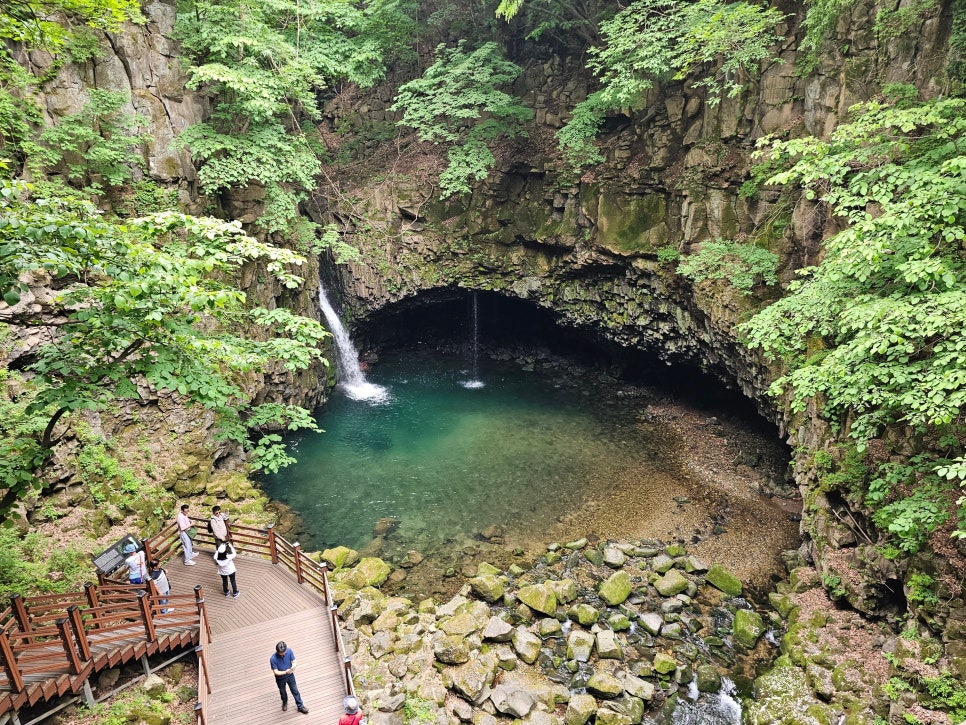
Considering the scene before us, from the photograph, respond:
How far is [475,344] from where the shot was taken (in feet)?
106

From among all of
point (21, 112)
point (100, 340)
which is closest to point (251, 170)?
point (21, 112)

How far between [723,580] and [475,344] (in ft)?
68.9

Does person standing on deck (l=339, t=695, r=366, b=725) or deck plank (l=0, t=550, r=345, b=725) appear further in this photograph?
deck plank (l=0, t=550, r=345, b=725)

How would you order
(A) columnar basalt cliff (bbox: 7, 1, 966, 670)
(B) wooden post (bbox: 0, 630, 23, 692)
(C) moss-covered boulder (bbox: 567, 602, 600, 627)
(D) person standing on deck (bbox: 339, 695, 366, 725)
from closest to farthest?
(B) wooden post (bbox: 0, 630, 23, 692), (D) person standing on deck (bbox: 339, 695, 366, 725), (C) moss-covered boulder (bbox: 567, 602, 600, 627), (A) columnar basalt cliff (bbox: 7, 1, 966, 670)

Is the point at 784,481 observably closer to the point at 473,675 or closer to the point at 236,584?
the point at 473,675

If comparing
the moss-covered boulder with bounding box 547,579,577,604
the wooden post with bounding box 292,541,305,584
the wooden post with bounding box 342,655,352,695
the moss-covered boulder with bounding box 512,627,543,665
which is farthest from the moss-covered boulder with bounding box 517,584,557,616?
the wooden post with bounding box 292,541,305,584

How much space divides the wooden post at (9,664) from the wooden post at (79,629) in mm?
786

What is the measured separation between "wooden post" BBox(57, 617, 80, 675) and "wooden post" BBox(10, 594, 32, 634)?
424 mm

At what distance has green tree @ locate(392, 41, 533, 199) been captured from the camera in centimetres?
2275

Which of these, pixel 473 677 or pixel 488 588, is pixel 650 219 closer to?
pixel 488 588

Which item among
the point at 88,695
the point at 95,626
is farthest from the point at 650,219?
the point at 88,695

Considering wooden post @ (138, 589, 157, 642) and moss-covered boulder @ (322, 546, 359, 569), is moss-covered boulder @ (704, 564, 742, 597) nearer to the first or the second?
moss-covered boulder @ (322, 546, 359, 569)

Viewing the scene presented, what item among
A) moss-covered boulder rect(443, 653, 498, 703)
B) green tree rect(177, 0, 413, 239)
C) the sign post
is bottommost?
moss-covered boulder rect(443, 653, 498, 703)

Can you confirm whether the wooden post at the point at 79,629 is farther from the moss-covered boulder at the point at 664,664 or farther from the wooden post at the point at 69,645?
the moss-covered boulder at the point at 664,664
